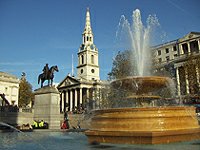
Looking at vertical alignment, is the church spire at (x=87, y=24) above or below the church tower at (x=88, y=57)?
above

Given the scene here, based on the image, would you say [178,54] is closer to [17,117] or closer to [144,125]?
[17,117]

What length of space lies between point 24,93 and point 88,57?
31.5 metres

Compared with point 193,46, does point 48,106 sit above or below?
below

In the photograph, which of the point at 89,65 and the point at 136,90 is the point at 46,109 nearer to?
the point at 136,90

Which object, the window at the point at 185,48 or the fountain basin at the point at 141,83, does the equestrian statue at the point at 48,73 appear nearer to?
the fountain basin at the point at 141,83

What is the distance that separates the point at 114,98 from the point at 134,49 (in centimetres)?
2780

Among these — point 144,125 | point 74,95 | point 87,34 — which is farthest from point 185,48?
point 144,125

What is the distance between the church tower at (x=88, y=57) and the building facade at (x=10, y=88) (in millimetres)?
30248

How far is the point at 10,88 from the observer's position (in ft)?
210

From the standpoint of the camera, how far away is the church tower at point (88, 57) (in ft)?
305

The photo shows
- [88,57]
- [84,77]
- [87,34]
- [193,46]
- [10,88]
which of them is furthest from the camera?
[87,34]

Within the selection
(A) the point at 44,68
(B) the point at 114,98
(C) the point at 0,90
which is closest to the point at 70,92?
(C) the point at 0,90

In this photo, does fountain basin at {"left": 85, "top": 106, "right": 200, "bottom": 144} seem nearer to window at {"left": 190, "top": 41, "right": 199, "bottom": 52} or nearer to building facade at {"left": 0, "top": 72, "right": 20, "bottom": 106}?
window at {"left": 190, "top": 41, "right": 199, "bottom": 52}

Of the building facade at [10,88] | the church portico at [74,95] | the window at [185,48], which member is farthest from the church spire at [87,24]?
the window at [185,48]
